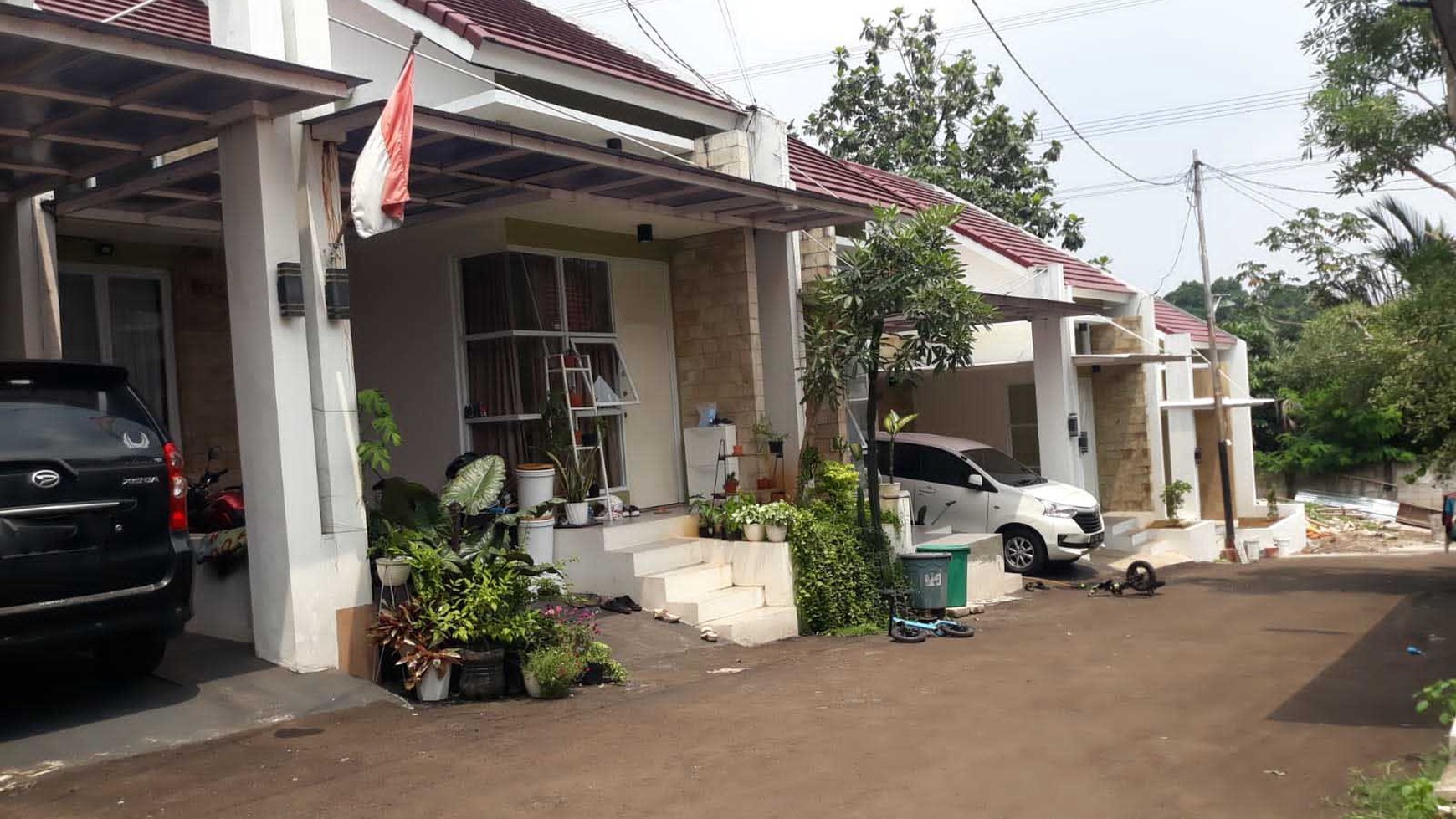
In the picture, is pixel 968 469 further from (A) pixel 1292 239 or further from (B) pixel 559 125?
(A) pixel 1292 239

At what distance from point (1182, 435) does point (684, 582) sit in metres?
17.2

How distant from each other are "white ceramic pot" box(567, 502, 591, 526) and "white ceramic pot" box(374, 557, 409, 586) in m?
3.22

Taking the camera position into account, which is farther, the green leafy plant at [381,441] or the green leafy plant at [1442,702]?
the green leafy plant at [381,441]

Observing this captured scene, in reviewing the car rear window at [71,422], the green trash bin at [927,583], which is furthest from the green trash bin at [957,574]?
the car rear window at [71,422]

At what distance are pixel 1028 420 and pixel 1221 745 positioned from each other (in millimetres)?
16241

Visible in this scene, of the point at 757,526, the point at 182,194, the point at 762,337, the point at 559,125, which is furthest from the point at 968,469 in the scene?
the point at 182,194

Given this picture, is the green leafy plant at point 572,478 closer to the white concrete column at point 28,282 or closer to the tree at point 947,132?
the white concrete column at point 28,282

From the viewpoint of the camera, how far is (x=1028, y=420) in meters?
22.2

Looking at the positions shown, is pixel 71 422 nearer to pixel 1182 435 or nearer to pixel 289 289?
pixel 289 289

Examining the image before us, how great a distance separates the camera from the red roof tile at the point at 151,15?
1002 cm

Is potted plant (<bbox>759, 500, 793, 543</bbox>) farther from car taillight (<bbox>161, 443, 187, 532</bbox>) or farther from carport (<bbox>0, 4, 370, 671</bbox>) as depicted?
car taillight (<bbox>161, 443, 187, 532</bbox>)

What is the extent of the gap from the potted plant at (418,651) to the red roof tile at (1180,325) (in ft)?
66.9

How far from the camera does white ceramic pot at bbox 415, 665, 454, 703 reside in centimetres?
757

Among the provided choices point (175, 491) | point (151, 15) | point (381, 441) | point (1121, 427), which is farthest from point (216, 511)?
point (1121, 427)
